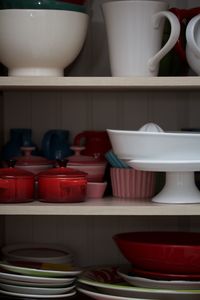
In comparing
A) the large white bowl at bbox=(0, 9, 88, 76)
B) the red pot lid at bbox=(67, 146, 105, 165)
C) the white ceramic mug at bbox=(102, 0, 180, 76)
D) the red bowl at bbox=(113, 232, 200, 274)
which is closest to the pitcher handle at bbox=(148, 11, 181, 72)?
the white ceramic mug at bbox=(102, 0, 180, 76)

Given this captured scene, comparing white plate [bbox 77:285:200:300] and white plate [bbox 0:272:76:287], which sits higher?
white plate [bbox 0:272:76:287]

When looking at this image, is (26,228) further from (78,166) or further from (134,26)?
(134,26)

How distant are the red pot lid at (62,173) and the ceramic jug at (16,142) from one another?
0.18 meters

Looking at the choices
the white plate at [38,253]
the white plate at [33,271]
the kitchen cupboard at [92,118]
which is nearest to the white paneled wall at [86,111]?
the kitchen cupboard at [92,118]

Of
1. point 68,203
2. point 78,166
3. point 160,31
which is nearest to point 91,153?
point 78,166

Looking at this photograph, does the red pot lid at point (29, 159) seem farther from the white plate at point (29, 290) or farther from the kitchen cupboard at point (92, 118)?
the white plate at point (29, 290)

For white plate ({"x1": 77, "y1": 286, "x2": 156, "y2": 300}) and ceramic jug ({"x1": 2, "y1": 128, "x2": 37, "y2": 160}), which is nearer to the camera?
white plate ({"x1": 77, "y1": 286, "x2": 156, "y2": 300})

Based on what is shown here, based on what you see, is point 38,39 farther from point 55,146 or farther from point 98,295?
point 98,295

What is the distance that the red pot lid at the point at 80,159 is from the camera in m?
1.71

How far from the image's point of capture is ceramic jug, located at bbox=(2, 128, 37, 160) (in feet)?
5.84

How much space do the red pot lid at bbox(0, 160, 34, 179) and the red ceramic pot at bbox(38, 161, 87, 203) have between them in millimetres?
29

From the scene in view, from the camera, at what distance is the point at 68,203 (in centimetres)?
159

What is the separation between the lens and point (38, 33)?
156cm

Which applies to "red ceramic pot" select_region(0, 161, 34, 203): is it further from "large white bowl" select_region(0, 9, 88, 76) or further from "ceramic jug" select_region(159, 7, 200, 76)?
"ceramic jug" select_region(159, 7, 200, 76)
